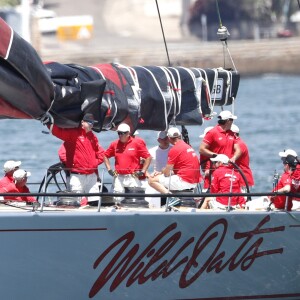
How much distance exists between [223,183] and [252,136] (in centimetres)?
2435

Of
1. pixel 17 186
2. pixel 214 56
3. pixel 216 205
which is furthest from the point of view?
pixel 214 56

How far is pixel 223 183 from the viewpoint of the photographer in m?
13.7

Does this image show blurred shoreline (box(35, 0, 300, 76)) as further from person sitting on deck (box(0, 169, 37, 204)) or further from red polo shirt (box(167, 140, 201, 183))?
person sitting on deck (box(0, 169, 37, 204))

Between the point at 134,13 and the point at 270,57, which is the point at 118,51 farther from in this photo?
the point at 134,13

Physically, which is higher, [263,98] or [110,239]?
[110,239]

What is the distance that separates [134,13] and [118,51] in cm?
2458

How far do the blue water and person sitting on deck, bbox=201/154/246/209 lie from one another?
22.5 feet

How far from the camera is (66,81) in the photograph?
43.0ft

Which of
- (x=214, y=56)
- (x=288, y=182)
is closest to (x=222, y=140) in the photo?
(x=288, y=182)

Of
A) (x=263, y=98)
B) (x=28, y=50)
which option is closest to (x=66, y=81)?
(x=28, y=50)

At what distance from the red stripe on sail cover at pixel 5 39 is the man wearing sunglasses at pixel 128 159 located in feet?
6.97

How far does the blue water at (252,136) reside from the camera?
1174 inches

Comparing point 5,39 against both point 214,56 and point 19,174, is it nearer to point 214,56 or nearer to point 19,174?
point 19,174

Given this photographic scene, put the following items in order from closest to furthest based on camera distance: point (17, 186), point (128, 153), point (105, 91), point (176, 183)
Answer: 1. point (105, 91)
2. point (17, 186)
3. point (176, 183)
4. point (128, 153)
